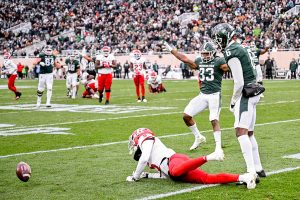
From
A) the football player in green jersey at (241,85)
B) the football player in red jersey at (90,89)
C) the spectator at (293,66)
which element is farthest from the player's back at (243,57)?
the spectator at (293,66)

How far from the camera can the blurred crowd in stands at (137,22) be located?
41.9 m

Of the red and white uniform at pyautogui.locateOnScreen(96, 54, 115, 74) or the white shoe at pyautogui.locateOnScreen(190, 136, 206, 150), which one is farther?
the red and white uniform at pyautogui.locateOnScreen(96, 54, 115, 74)

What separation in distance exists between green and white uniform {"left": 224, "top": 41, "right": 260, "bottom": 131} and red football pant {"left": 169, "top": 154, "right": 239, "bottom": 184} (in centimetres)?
74

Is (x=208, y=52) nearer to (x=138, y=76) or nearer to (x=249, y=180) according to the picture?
(x=249, y=180)

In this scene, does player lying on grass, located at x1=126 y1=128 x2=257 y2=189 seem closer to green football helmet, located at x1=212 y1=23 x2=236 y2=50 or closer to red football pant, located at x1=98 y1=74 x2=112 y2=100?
green football helmet, located at x1=212 y1=23 x2=236 y2=50

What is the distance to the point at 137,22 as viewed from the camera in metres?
49.7

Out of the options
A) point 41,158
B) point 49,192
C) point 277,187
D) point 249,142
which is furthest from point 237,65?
point 41,158

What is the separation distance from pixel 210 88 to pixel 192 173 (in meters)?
3.15

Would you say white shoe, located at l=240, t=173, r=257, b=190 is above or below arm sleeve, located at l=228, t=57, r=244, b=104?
below

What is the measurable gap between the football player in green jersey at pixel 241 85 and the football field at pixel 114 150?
0.44 metres

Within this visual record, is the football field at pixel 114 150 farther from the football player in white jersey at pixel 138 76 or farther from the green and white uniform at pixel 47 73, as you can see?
the football player in white jersey at pixel 138 76

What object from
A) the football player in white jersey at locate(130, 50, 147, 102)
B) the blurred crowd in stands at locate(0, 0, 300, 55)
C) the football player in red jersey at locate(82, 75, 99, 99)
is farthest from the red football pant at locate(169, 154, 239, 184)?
the blurred crowd in stands at locate(0, 0, 300, 55)

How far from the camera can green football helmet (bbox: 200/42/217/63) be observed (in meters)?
9.76

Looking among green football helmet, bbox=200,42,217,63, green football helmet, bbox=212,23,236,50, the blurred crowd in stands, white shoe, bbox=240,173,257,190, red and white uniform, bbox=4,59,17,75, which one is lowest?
white shoe, bbox=240,173,257,190
